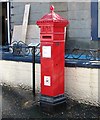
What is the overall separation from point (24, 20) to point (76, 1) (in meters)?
2.33

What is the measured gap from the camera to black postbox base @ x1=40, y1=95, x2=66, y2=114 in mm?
5785

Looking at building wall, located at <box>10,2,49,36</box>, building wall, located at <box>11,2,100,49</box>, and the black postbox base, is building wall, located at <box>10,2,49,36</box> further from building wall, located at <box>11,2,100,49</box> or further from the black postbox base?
the black postbox base

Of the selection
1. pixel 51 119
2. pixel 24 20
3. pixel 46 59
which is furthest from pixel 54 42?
pixel 24 20

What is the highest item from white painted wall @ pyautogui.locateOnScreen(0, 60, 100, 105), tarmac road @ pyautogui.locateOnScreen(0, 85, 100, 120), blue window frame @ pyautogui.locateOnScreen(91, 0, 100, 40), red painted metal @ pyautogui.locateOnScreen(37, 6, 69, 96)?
blue window frame @ pyautogui.locateOnScreen(91, 0, 100, 40)

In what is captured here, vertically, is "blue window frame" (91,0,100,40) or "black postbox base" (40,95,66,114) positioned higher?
"blue window frame" (91,0,100,40)

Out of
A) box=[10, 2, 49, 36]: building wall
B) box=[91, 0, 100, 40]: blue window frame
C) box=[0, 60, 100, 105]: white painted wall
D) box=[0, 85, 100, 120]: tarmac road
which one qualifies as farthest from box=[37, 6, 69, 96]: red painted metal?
box=[10, 2, 49, 36]: building wall

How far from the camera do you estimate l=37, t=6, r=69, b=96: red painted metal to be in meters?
5.67

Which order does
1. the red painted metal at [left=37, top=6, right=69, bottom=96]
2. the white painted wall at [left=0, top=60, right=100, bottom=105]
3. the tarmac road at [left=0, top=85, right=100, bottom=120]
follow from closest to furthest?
the tarmac road at [left=0, top=85, right=100, bottom=120]
the red painted metal at [left=37, top=6, right=69, bottom=96]
the white painted wall at [left=0, top=60, right=100, bottom=105]

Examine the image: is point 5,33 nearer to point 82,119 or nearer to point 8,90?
point 8,90

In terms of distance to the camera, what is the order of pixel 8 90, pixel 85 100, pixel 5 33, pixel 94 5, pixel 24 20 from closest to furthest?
pixel 85 100 < pixel 8 90 < pixel 94 5 < pixel 24 20 < pixel 5 33

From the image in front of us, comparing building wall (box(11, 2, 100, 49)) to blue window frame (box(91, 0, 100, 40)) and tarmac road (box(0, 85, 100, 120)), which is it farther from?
tarmac road (box(0, 85, 100, 120))

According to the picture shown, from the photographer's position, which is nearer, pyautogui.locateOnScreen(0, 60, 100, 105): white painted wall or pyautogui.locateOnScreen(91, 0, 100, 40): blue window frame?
pyautogui.locateOnScreen(0, 60, 100, 105): white painted wall

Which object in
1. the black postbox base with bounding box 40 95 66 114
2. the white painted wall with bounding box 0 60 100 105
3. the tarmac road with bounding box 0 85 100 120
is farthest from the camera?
the white painted wall with bounding box 0 60 100 105

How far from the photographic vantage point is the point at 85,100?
6336 mm
